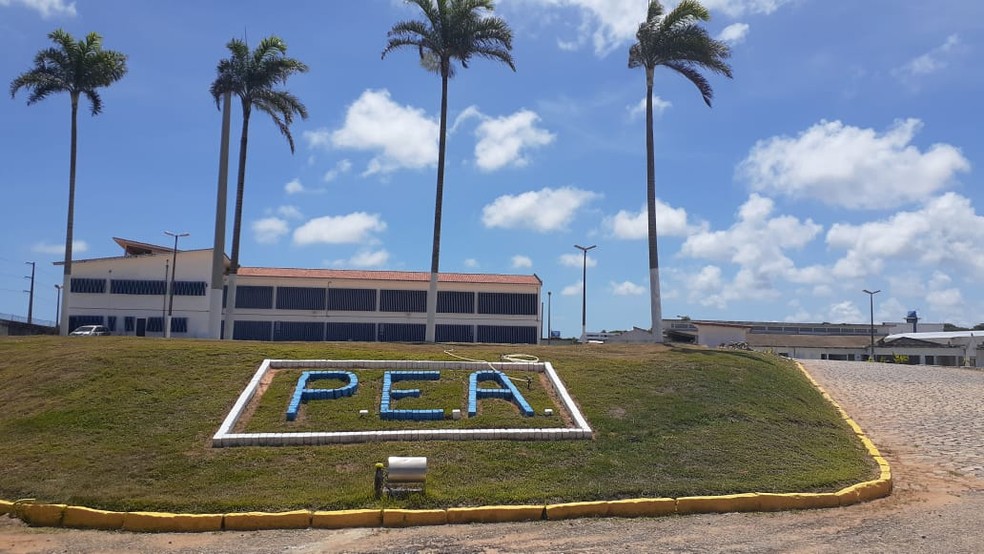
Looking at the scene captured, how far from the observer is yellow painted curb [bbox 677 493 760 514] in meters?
12.0

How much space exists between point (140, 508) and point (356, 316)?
40302mm

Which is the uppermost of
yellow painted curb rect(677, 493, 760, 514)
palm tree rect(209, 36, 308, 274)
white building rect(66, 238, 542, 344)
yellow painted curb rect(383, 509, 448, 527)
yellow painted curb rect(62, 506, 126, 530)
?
palm tree rect(209, 36, 308, 274)

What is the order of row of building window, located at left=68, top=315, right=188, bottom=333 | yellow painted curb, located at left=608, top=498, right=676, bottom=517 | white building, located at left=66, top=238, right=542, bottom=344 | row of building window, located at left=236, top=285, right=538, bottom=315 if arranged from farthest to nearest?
row of building window, located at left=236, top=285, right=538, bottom=315 → white building, located at left=66, top=238, right=542, bottom=344 → row of building window, located at left=68, top=315, right=188, bottom=333 → yellow painted curb, located at left=608, top=498, right=676, bottom=517

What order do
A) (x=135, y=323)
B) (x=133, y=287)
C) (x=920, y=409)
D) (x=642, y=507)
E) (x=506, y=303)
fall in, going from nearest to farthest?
(x=642, y=507), (x=920, y=409), (x=135, y=323), (x=133, y=287), (x=506, y=303)

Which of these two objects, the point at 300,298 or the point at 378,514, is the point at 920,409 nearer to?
the point at 378,514

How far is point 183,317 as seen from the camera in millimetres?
49500

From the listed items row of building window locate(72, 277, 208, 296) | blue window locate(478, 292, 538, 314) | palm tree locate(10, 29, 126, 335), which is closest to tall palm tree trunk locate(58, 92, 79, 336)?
palm tree locate(10, 29, 126, 335)

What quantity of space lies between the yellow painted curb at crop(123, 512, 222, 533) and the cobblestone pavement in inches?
508

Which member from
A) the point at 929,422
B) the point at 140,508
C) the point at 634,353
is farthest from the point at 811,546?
the point at 634,353

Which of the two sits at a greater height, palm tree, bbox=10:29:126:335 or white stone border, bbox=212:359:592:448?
palm tree, bbox=10:29:126:335

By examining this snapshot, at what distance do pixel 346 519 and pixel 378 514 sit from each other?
455 mm

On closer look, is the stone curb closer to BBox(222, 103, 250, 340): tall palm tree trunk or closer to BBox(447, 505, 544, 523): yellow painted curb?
BBox(447, 505, 544, 523): yellow painted curb

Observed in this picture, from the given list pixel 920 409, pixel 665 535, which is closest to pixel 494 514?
pixel 665 535

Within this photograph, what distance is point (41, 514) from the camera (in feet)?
37.1
